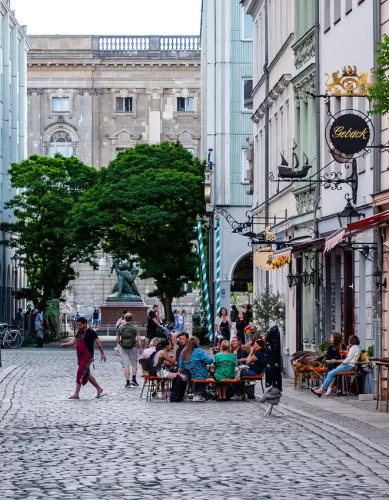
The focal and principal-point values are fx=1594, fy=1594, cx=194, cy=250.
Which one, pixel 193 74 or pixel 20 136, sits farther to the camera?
pixel 193 74

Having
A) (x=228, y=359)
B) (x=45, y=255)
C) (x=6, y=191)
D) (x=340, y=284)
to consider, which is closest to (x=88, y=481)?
(x=228, y=359)

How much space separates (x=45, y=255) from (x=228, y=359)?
45.2 meters

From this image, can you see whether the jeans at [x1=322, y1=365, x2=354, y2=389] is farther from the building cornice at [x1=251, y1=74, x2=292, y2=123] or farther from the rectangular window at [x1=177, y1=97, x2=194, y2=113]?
the rectangular window at [x1=177, y1=97, x2=194, y2=113]

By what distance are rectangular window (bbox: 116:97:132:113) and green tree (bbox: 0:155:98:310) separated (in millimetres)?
36052

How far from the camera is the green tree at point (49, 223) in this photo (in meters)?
73.4

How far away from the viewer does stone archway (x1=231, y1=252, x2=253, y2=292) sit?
7494 cm

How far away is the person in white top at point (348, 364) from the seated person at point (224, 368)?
1.71 metres

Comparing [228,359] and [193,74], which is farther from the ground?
[193,74]

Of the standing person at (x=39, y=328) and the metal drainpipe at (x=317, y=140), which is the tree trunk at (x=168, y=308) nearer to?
the standing person at (x=39, y=328)

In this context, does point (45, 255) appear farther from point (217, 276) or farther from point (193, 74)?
point (193, 74)

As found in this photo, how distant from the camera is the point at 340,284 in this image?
1345 inches

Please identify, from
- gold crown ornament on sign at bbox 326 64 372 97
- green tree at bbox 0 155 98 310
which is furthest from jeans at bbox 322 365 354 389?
green tree at bbox 0 155 98 310

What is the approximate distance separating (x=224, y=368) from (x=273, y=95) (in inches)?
688

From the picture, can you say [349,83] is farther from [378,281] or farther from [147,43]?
[147,43]
